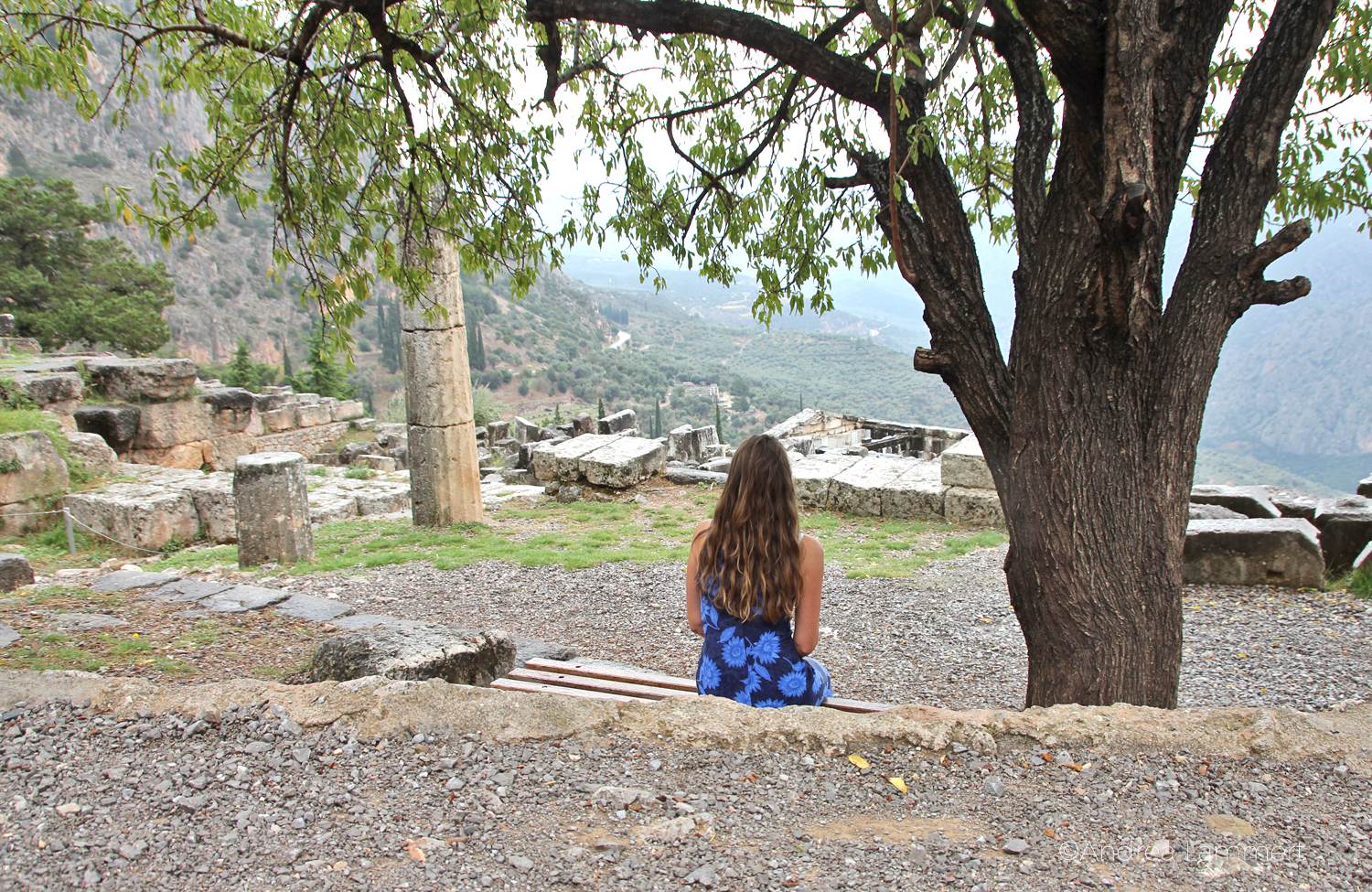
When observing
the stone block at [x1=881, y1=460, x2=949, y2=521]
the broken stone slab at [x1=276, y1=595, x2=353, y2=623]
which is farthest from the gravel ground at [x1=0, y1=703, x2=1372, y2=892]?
the stone block at [x1=881, y1=460, x2=949, y2=521]

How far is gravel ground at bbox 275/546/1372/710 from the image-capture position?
469 centimetres

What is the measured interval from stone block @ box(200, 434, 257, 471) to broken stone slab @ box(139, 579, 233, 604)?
26.0 ft

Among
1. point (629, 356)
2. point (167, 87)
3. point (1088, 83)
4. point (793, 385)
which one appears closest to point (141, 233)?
point (629, 356)

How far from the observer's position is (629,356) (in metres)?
62.4

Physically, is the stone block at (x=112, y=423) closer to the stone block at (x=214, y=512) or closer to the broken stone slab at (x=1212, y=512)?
the stone block at (x=214, y=512)

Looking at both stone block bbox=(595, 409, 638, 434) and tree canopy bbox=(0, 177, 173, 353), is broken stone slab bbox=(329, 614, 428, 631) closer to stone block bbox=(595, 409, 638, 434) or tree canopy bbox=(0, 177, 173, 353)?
stone block bbox=(595, 409, 638, 434)

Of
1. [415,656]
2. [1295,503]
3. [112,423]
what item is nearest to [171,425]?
[112,423]

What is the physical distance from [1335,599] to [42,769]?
297 inches

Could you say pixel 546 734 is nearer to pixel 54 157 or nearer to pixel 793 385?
pixel 793 385

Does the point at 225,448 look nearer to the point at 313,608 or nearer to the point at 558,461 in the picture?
the point at 558,461

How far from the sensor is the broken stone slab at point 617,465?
10.8m

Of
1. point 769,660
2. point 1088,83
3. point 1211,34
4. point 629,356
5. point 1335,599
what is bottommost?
point 1335,599

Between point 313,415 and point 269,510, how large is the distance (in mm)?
13882

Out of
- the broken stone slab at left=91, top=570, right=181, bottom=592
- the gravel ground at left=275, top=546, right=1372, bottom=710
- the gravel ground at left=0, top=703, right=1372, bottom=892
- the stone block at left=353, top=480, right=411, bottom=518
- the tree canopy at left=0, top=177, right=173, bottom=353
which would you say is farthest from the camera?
the tree canopy at left=0, top=177, right=173, bottom=353
